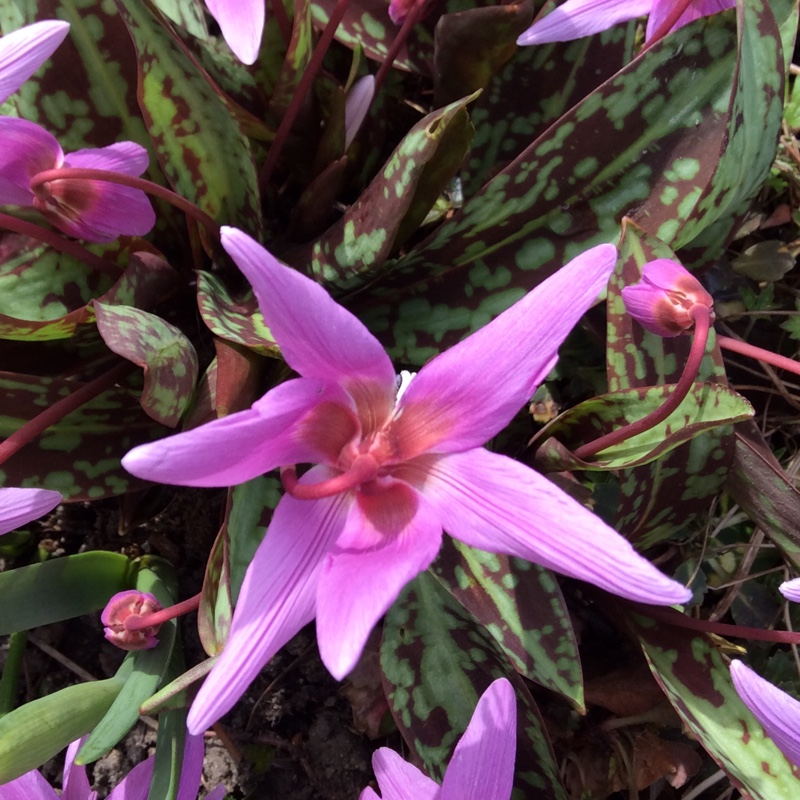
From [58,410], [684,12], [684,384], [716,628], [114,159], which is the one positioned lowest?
[716,628]

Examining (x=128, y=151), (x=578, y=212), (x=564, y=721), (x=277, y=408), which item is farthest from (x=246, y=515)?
(x=564, y=721)

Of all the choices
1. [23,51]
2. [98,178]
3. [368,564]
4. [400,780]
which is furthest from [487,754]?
[23,51]

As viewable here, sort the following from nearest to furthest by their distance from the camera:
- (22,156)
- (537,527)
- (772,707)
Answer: (537,527)
(772,707)
(22,156)

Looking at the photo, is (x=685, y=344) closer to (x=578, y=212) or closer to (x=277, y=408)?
(x=578, y=212)

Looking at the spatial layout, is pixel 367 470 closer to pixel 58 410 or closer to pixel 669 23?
pixel 58 410

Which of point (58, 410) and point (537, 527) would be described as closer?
point (537, 527)

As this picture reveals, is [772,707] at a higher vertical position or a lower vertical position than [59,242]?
lower

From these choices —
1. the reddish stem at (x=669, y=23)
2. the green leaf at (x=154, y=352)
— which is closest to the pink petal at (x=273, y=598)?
the green leaf at (x=154, y=352)

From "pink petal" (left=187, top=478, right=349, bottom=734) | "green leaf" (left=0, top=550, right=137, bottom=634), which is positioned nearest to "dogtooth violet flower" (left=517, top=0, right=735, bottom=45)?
"pink petal" (left=187, top=478, right=349, bottom=734)
